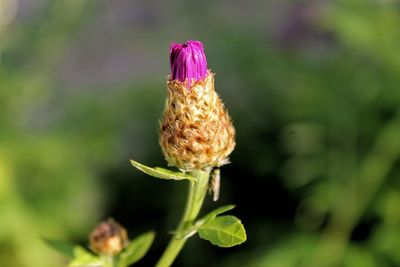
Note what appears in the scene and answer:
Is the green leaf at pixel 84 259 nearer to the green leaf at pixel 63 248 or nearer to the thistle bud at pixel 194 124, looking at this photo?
the green leaf at pixel 63 248

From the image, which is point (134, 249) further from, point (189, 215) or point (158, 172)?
point (158, 172)

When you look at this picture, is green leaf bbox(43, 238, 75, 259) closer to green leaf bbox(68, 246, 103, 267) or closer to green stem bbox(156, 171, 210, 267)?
green leaf bbox(68, 246, 103, 267)

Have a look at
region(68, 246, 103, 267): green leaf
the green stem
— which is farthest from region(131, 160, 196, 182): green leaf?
region(68, 246, 103, 267): green leaf

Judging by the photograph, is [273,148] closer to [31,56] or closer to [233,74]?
[233,74]

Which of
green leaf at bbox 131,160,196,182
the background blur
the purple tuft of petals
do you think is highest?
the purple tuft of petals

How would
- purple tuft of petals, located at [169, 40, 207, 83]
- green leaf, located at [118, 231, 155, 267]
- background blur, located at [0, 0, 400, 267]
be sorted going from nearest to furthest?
purple tuft of petals, located at [169, 40, 207, 83], green leaf, located at [118, 231, 155, 267], background blur, located at [0, 0, 400, 267]

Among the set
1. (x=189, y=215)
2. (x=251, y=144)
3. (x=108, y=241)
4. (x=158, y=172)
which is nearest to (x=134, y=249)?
(x=108, y=241)

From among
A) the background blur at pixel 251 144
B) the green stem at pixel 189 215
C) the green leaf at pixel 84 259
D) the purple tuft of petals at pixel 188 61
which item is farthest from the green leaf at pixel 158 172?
the background blur at pixel 251 144
